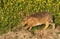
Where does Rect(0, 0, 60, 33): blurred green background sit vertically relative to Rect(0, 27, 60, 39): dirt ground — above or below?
above

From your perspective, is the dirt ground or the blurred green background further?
the blurred green background

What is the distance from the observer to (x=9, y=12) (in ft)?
31.9

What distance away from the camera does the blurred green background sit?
967 centimetres

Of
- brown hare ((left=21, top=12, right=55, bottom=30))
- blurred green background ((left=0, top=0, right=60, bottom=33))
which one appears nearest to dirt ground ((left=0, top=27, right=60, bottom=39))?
brown hare ((left=21, top=12, right=55, bottom=30))

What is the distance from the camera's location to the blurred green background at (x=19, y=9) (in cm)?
967

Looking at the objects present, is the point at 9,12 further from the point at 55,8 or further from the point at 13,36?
the point at 55,8

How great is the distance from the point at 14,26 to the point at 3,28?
0.41 meters

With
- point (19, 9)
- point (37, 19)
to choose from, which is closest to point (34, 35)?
point (37, 19)

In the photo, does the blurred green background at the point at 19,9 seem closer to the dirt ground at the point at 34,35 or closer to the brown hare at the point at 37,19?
the brown hare at the point at 37,19

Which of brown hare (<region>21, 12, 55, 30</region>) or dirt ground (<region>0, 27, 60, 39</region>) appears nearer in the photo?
dirt ground (<region>0, 27, 60, 39</region>)

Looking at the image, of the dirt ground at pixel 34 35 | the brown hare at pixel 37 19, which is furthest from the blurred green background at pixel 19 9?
the dirt ground at pixel 34 35

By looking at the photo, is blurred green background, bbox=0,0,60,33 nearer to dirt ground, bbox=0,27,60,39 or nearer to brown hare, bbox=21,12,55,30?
brown hare, bbox=21,12,55,30

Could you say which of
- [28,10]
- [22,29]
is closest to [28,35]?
[22,29]

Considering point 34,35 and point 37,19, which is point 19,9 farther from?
point 34,35
